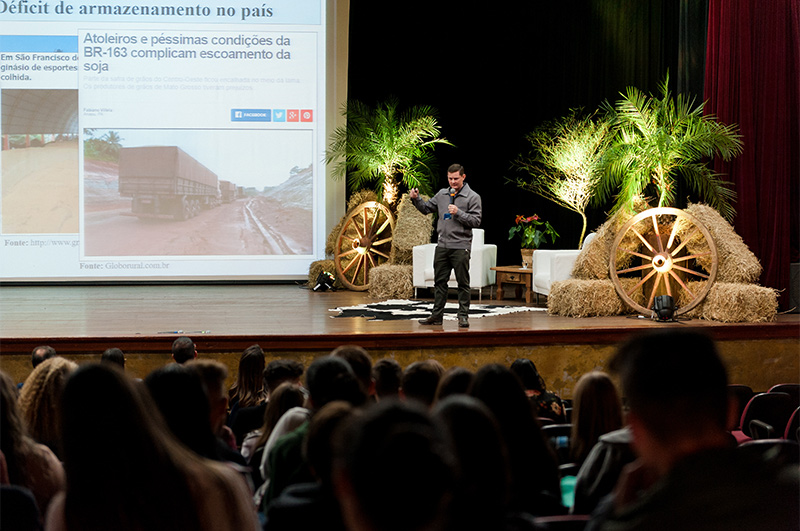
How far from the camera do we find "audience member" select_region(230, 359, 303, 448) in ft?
10.3

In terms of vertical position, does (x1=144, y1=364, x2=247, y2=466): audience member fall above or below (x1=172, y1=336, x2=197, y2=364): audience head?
above

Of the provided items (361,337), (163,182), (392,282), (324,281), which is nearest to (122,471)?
(361,337)

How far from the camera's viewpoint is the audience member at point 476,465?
3.96 feet

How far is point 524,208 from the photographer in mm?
10062

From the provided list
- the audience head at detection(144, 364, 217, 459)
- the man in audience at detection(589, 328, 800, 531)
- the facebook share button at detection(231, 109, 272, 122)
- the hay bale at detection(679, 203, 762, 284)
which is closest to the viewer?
the man in audience at detection(589, 328, 800, 531)

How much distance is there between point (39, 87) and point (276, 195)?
277 centimetres

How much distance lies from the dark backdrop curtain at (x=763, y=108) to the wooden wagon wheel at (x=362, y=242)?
3.71 meters

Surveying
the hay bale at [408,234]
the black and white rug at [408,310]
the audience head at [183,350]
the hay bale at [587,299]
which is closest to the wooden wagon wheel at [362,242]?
the hay bale at [408,234]

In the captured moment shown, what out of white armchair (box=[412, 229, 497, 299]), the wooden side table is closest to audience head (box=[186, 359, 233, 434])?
white armchair (box=[412, 229, 497, 299])

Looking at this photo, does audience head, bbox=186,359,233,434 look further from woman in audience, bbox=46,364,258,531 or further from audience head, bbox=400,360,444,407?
woman in audience, bbox=46,364,258,531

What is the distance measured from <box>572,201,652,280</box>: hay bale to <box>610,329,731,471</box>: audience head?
5.42 m

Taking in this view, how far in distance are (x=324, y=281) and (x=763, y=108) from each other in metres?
4.60

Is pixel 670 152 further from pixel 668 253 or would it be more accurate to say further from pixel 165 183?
pixel 165 183

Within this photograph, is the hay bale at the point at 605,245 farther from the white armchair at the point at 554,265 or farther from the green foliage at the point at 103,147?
the green foliage at the point at 103,147
